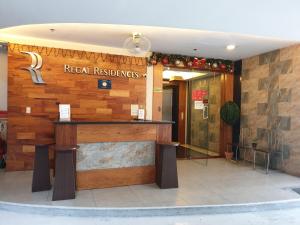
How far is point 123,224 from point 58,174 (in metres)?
1.18

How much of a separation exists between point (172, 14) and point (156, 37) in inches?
29.8

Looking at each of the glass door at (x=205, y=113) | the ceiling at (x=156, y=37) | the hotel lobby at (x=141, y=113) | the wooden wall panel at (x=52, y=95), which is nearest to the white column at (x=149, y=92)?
the hotel lobby at (x=141, y=113)

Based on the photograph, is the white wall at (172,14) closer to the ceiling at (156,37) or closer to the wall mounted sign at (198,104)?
the ceiling at (156,37)

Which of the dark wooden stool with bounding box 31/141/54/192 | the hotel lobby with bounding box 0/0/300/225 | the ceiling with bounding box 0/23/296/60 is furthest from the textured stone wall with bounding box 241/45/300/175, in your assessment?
the dark wooden stool with bounding box 31/141/54/192

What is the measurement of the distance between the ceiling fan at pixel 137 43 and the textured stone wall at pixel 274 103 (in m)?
2.98

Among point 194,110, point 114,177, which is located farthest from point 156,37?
point 194,110

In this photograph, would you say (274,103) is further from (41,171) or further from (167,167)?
(41,171)

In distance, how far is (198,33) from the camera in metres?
4.39

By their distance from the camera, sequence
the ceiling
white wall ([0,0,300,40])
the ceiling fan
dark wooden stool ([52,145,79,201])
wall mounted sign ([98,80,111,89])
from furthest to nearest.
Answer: wall mounted sign ([98,80,111,89]), the ceiling fan, the ceiling, white wall ([0,0,300,40]), dark wooden stool ([52,145,79,201])

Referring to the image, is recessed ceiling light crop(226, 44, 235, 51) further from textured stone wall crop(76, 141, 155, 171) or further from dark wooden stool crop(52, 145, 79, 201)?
dark wooden stool crop(52, 145, 79, 201)

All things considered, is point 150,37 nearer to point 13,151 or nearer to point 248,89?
point 248,89

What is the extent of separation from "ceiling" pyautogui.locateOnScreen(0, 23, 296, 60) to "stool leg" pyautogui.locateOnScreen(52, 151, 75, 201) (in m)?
2.14

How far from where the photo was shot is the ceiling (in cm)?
422

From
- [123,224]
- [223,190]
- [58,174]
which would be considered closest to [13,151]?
[58,174]
